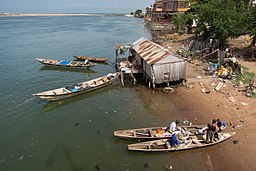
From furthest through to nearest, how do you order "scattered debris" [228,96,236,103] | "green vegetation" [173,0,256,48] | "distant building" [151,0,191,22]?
"distant building" [151,0,191,22], "green vegetation" [173,0,256,48], "scattered debris" [228,96,236,103]

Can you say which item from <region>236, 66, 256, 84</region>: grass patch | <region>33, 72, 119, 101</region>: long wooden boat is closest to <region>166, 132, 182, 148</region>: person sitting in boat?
<region>33, 72, 119, 101</region>: long wooden boat

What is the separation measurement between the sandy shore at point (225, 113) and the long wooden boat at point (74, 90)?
24.1 feet

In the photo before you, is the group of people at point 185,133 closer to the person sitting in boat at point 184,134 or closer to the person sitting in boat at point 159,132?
the person sitting in boat at point 184,134

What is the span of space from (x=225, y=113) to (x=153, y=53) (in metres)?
9.57

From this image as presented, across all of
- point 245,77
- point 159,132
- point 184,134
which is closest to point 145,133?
point 159,132

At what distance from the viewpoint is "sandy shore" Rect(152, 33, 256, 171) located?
1290 centimetres

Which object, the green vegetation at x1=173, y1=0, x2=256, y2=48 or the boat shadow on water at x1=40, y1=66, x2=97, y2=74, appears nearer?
the green vegetation at x1=173, y1=0, x2=256, y2=48

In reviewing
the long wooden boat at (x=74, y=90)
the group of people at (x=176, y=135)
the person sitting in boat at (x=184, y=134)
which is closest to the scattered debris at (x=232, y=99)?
the group of people at (x=176, y=135)

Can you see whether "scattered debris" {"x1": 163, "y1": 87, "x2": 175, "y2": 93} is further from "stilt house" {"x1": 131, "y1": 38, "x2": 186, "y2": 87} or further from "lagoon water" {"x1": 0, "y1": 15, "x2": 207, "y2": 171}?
"lagoon water" {"x1": 0, "y1": 15, "x2": 207, "y2": 171}

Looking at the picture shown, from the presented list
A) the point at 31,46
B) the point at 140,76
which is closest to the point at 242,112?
the point at 140,76

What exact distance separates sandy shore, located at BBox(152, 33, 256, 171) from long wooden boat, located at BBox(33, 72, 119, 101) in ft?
24.1

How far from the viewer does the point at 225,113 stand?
56.5ft

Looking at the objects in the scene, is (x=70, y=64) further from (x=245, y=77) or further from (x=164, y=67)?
(x=245, y=77)

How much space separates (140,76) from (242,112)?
12.5 m
